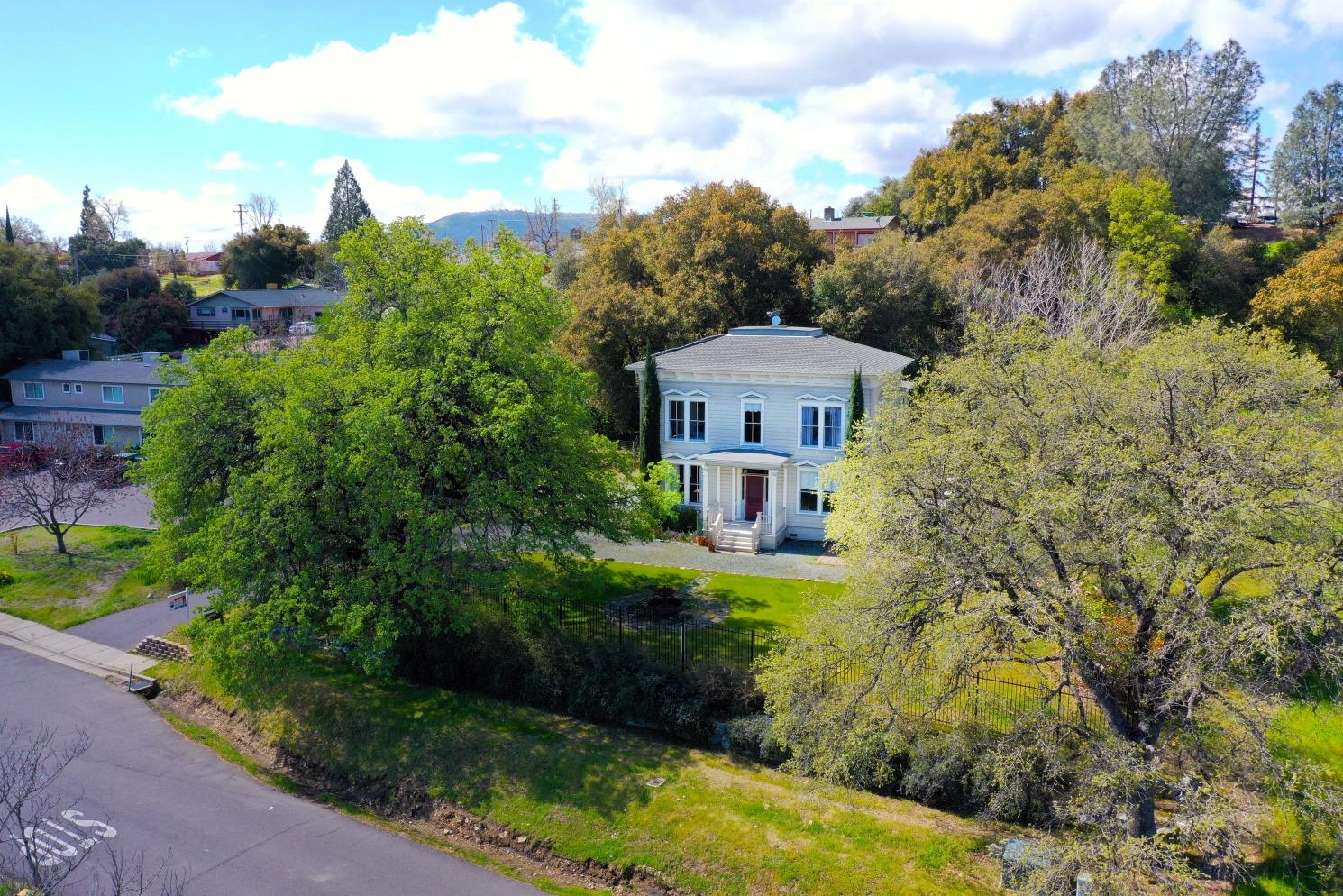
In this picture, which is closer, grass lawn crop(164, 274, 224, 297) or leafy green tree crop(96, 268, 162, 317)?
leafy green tree crop(96, 268, 162, 317)

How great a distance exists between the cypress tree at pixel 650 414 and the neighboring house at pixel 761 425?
24cm

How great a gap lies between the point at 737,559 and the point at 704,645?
29.5 feet

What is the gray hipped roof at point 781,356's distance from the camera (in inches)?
1265

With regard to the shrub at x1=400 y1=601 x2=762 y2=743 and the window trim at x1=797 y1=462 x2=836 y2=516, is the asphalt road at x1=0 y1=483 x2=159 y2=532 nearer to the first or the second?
the shrub at x1=400 y1=601 x2=762 y2=743

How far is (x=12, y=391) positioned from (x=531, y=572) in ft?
148

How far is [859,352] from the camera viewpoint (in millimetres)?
33125

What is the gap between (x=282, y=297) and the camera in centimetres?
7200

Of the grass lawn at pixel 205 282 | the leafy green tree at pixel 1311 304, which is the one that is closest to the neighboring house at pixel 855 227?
the leafy green tree at pixel 1311 304

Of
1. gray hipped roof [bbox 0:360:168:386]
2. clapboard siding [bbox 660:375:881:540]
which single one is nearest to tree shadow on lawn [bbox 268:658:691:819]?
clapboard siding [bbox 660:375:881:540]

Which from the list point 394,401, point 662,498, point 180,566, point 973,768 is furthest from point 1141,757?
point 180,566

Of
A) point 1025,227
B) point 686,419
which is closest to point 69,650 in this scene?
point 686,419

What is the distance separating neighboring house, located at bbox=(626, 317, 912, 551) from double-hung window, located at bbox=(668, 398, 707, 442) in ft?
0.12

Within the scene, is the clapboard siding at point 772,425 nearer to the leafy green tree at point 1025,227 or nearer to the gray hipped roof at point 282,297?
the leafy green tree at point 1025,227

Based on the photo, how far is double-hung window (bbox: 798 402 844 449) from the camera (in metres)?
32.3
